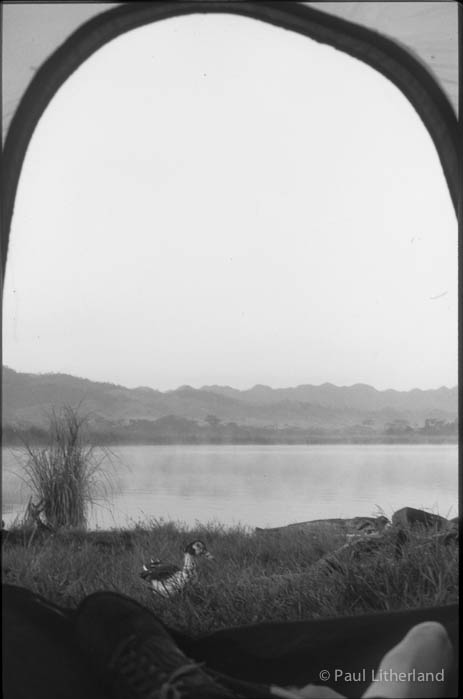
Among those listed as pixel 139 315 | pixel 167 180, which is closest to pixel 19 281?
pixel 139 315

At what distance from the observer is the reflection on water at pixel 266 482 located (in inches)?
98.5

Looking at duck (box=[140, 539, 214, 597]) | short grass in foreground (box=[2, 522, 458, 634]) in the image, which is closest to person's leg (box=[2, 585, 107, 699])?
short grass in foreground (box=[2, 522, 458, 634])

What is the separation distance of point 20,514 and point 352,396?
1221 mm

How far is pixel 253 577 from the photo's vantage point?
173 centimetres

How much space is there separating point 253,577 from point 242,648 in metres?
0.50

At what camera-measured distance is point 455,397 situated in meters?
2.59

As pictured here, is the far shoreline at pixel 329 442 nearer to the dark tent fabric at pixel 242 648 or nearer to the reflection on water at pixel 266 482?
the reflection on water at pixel 266 482

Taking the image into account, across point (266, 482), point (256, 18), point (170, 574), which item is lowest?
point (170, 574)

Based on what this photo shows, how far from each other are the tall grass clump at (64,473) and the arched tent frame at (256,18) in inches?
37.1

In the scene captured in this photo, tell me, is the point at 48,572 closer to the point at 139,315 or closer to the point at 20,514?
the point at 20,514

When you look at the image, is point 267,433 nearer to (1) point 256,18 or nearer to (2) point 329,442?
(2) point 329,442

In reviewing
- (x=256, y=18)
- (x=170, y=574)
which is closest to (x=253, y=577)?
(x=170, y=574)

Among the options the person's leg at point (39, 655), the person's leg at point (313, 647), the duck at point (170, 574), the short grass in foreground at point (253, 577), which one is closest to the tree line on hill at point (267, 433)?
the short grass in foreground at point (253, 577)

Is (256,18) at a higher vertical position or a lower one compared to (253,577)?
higher
